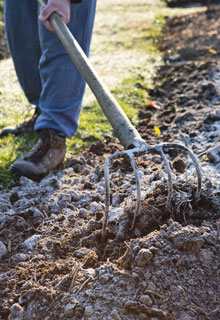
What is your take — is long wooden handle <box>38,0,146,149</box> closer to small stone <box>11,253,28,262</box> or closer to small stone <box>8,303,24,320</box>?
small stone <box>11,253,28,262</box>

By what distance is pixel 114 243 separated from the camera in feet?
6.37

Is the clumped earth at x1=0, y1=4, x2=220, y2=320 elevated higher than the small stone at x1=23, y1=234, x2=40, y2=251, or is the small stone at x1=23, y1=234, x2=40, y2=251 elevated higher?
the clumped earth at x1=0, y1=4, x2=220, y2=320

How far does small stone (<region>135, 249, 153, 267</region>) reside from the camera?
1676 mm

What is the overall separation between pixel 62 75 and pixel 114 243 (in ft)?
4.70

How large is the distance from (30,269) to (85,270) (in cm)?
30

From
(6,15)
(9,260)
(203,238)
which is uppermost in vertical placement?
(6,15)

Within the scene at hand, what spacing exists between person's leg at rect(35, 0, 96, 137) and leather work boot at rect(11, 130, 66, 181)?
0.08 metres

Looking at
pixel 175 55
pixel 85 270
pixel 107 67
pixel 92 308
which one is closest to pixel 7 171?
pixel 85 270

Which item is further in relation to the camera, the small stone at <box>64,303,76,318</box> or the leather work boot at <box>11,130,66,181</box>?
the leather work boot at <box>11,130,66,181</box>

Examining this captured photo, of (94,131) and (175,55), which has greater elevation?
(175,55)

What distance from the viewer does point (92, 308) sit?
61.5 inches

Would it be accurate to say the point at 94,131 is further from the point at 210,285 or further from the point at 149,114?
the point at 210,285

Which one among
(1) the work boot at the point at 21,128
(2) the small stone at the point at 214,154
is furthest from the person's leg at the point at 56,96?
(2) the small stone at the point at 214,154

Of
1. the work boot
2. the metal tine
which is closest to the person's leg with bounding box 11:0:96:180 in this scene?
the work boot
